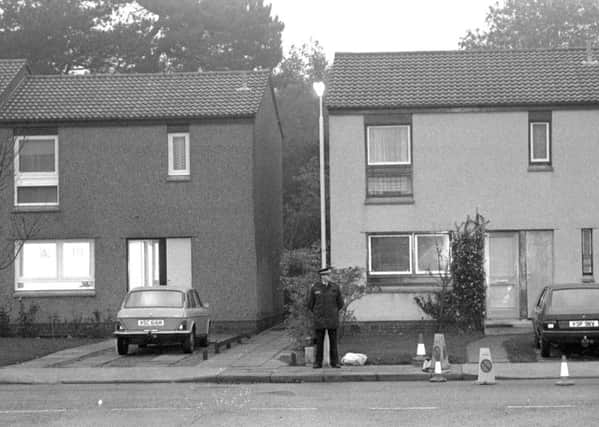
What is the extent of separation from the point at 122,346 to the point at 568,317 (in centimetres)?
989

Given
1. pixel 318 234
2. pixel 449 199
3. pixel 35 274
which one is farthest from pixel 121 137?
pixel 318 234

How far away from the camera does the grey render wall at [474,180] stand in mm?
31391

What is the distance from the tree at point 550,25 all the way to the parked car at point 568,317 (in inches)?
1549

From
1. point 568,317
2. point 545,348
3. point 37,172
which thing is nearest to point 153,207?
point 37,172

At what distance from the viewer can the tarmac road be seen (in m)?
14.4

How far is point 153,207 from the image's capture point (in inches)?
1353

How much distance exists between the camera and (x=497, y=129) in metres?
31.6

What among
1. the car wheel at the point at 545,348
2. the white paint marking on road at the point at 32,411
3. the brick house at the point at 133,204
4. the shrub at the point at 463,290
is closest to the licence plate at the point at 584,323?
the car wheel at the point at 545,348

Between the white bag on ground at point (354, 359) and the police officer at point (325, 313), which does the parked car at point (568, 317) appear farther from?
the police officer at point (325, 313)

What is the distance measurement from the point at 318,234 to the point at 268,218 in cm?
1890

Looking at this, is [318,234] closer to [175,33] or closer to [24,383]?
[175,33]

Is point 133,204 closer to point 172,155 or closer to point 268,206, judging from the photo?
point 172,155

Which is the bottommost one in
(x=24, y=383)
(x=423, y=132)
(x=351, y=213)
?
(x=24, y=383)

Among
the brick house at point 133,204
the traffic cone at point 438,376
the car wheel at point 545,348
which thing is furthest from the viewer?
the brick house at point 133,204
